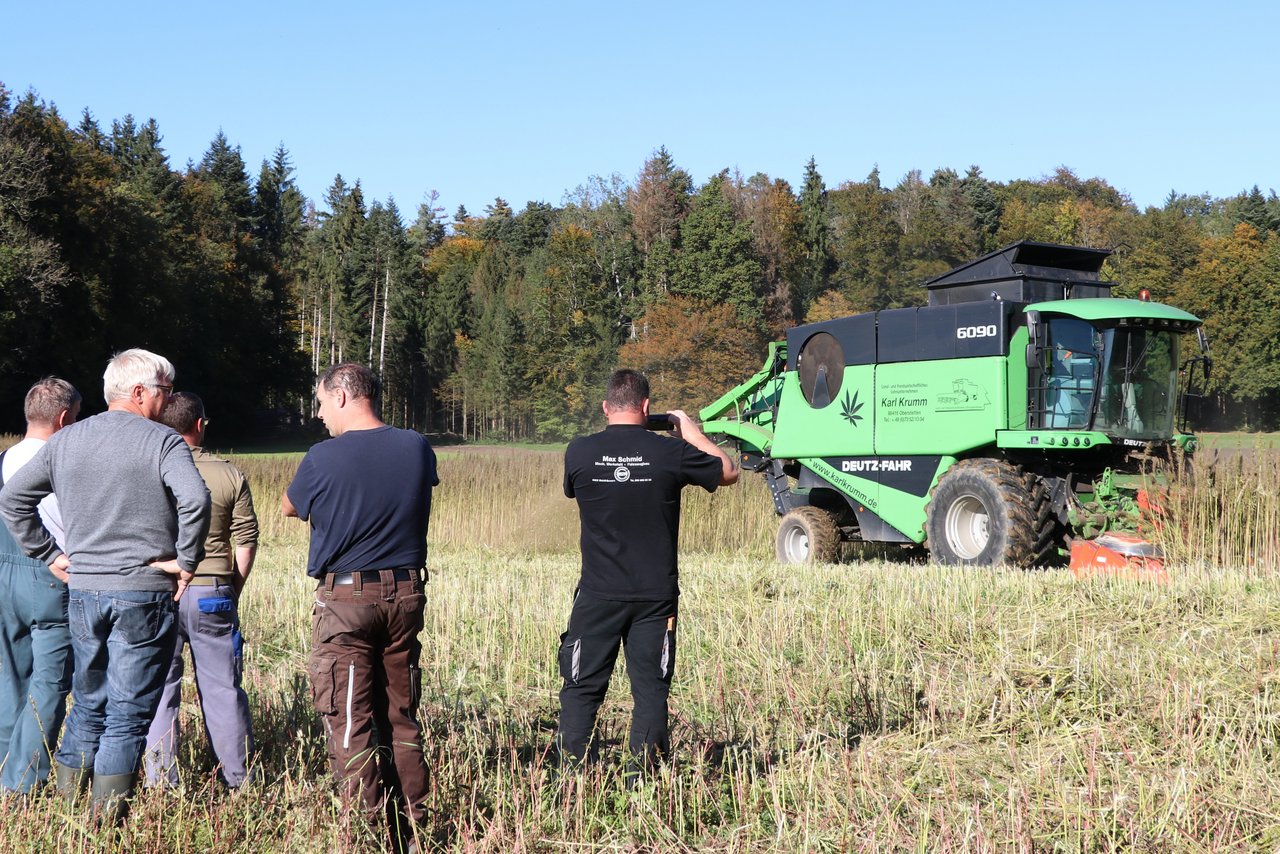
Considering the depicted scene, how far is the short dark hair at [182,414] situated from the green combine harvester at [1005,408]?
322 inches

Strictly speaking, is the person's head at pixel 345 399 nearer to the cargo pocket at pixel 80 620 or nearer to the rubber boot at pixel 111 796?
the cargo pocket at pixel 80 620

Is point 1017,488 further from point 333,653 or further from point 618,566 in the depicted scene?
point 333,653

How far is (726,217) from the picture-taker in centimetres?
6781

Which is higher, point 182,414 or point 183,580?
point 182,414

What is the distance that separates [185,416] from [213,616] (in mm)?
894

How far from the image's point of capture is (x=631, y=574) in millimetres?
5129

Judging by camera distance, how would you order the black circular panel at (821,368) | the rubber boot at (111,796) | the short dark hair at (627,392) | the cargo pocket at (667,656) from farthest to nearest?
1. the black circular panel at (821,368)
2. the short dark hair at (627,392)
3. the cargo pocket at (667,656)
4. the rubber boot at (111,796)

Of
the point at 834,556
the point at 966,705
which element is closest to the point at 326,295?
the point at 834,556

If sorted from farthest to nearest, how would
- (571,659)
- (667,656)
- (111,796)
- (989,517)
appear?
(989,517) → (571,659) → (667,656) → (111,796)

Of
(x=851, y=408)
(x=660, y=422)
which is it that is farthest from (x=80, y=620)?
(x=851, y=408)

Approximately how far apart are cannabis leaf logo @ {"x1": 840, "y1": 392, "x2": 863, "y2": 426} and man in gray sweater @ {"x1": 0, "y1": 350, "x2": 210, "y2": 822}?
34.4 ft

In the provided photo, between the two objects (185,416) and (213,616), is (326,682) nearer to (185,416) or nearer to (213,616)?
(213,616)

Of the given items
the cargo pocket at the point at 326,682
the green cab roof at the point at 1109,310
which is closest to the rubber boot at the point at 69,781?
the cargo pocket at the point at 326,682

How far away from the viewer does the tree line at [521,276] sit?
47.0 metres
